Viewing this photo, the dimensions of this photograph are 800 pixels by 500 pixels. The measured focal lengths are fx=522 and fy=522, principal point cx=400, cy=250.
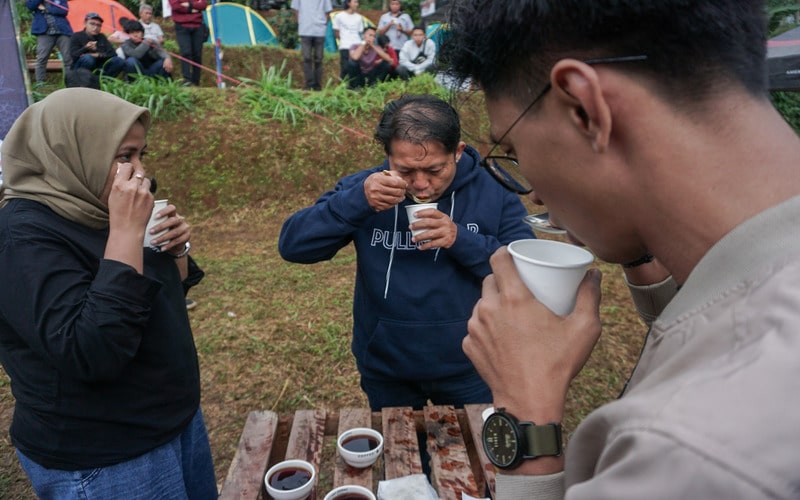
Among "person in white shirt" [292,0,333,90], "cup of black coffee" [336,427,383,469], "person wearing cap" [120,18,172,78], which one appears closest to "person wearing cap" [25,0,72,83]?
"person wearing cap" [120,18,172,78]

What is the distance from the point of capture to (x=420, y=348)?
238 cm

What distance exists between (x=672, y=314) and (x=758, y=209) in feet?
0.64

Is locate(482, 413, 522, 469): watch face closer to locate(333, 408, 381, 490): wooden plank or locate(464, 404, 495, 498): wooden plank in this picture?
locate(464, 404, 495, 498): wooden plank

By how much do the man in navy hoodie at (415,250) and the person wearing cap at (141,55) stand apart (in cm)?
791

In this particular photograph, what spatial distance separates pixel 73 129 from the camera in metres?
1.86

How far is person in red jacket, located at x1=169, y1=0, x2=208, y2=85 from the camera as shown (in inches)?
373

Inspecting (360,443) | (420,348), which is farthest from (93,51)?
(360,443)

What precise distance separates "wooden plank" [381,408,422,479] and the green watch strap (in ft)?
3.31

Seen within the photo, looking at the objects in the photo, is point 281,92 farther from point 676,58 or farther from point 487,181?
point 676,58

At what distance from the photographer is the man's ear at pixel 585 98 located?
804mm

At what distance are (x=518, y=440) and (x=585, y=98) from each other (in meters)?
0.63

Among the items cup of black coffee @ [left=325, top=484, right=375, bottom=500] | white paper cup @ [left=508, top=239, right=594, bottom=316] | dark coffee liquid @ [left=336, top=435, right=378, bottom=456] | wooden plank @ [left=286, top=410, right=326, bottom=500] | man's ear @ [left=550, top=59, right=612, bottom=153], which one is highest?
man's ear @ [left=550, top=59, right=612, bottom=153]

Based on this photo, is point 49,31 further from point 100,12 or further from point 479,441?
point 479,441

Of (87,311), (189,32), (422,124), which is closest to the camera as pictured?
(87,311)
